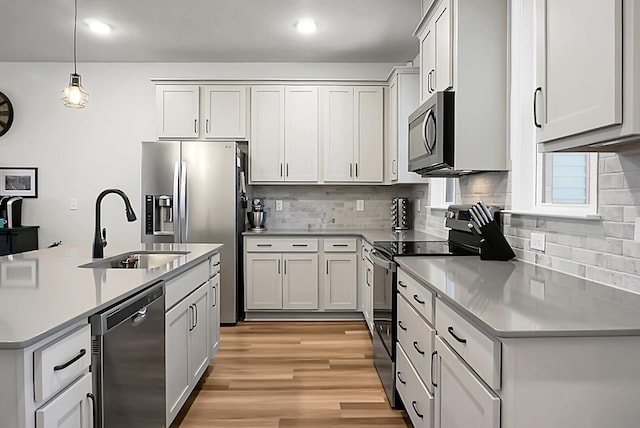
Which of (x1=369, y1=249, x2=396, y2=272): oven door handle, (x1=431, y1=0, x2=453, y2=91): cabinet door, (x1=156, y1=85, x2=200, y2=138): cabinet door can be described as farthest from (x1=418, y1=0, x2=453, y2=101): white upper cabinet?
(x1=156, y1=85, x2=200, y2=138): cabinet door

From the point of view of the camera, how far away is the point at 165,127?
4895mm

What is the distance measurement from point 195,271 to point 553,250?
6.26ft

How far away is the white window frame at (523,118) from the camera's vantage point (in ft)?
8.28

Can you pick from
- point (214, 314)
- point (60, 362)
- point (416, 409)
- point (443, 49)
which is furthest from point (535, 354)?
point (214, 314)

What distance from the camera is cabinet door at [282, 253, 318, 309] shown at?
471 centimetres

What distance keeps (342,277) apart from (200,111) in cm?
219

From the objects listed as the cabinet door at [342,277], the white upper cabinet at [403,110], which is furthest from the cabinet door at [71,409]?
the white upper cabinet at [403,110]

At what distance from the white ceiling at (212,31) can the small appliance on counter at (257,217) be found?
1.56m

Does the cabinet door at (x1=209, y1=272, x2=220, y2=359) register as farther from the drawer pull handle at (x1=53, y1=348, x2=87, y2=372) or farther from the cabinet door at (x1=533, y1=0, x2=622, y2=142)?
the cabinet door at (x1=533, y1=0, x2=622, y2=142)

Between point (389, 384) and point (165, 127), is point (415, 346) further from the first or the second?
point (165, 127)

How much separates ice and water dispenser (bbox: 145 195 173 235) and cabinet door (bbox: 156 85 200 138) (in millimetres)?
745

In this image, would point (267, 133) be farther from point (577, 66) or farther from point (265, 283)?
point (577, 66)

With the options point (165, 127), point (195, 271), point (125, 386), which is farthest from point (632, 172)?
point (165, 127)

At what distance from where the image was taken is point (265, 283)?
4715 millimetres
